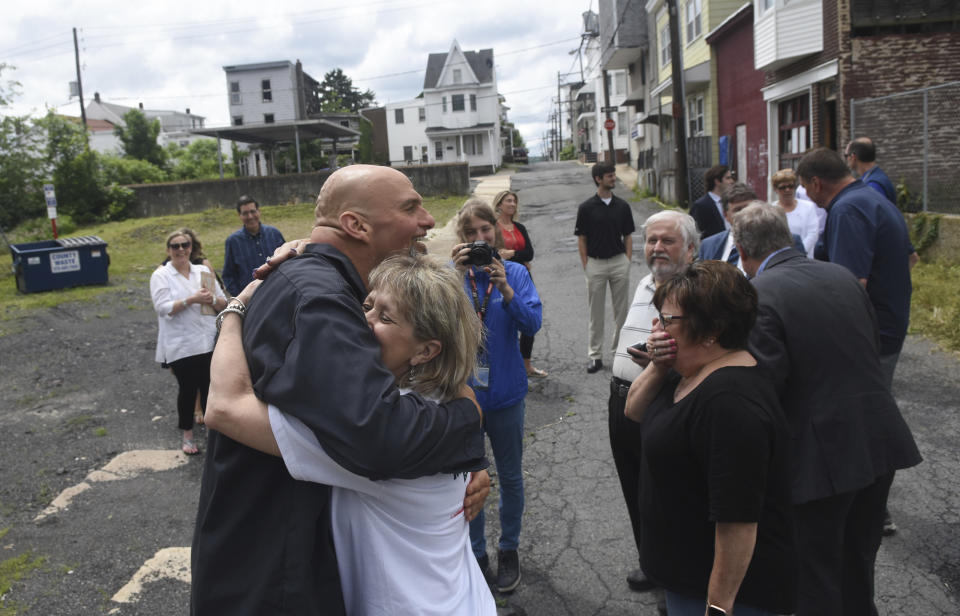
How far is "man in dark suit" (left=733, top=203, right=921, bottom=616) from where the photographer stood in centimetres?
267

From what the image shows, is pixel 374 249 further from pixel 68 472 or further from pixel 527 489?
pixel 68 472

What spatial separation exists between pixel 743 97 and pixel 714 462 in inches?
810

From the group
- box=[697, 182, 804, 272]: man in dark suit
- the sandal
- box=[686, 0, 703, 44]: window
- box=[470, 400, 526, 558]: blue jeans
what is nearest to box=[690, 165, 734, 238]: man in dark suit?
box=[697, 182, 804, 272]: man in dark suit

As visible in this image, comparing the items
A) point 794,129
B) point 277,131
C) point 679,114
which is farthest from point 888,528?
point 277,131

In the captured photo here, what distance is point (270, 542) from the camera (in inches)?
59.5

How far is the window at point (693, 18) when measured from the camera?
2389 centimetres

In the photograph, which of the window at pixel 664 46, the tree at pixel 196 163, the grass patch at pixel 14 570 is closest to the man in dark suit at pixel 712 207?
the grass patch at pixel 14 570

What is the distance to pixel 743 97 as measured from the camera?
20.2 m

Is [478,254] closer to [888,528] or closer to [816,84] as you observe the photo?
[888,528]

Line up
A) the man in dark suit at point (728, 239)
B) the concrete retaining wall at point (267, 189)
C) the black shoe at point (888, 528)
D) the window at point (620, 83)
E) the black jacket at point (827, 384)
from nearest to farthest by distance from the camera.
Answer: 1. the black jacket at point (827, 384)
2. the black shoe at point (888, 528)
3. the man in dark suit at point (728, 239)
4. the concrete retaining wall at point (267, 189)
5. the window at point (620, 83)

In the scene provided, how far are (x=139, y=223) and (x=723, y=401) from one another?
28284 mm

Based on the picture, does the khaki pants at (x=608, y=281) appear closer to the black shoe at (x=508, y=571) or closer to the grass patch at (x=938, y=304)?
the grass patch at (x=938, y=304)

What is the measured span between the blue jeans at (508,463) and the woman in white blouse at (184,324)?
3293 mm

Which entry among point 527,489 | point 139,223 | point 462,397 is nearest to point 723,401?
point 462,397
